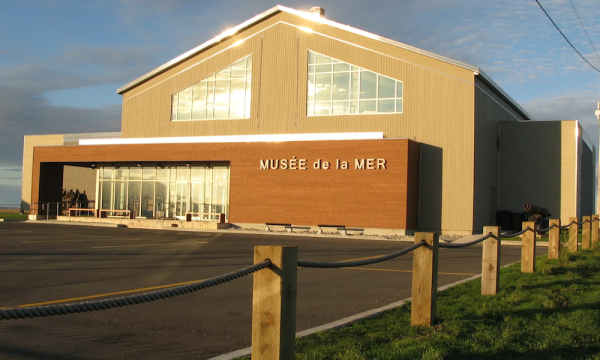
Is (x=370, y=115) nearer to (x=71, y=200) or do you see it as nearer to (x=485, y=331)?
(x=71, y=200)

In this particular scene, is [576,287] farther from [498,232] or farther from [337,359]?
[337,359]

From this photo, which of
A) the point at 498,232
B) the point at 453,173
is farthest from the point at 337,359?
the point at 453,173

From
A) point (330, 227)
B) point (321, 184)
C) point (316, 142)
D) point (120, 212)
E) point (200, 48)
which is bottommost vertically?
point (330, 227)

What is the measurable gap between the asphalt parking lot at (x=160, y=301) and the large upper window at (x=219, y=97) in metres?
19.0

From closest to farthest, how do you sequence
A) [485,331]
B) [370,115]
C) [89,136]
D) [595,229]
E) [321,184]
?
[485,331], [595,229], [321,184], [370,115], [89,136]

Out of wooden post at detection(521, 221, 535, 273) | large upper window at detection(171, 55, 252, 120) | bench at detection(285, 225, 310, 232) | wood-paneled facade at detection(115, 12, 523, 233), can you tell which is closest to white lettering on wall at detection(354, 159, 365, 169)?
wood-paneled facade at detection(115, 12, 523, 233)

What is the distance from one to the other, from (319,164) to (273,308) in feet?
88.4

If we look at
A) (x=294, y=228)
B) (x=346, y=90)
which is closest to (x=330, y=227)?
(x=294, y=228)

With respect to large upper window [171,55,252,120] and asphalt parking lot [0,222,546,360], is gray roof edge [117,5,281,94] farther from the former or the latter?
asphalt parking lot [0,222,546,360]

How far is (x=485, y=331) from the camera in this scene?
659 cm

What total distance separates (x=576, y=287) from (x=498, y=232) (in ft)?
5.61

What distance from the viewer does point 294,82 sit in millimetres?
35125

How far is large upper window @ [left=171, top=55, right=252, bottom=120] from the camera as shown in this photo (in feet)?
120

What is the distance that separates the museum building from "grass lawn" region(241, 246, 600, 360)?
2065 cm
